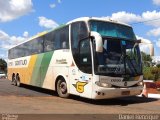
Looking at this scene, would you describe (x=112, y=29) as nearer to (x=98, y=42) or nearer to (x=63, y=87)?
(x=98, y=42)

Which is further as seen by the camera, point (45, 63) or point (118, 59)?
point (45, 63)

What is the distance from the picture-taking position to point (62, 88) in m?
16.6

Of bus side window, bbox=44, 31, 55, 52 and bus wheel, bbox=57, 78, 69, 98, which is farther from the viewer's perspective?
bus side window, bbox=44, 31, 55, 52

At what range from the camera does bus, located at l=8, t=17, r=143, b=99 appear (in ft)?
45.1

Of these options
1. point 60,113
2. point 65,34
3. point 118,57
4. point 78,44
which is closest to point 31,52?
point 65,34

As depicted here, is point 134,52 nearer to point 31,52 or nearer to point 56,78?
point 56,78

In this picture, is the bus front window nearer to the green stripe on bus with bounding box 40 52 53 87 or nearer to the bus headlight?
the bus headlight

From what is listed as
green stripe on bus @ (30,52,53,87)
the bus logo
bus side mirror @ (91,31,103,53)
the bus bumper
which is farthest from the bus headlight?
green stripe on bus @ (30,52,53,87)

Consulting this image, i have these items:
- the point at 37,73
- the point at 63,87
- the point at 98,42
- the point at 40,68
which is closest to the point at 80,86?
the point at 63,87

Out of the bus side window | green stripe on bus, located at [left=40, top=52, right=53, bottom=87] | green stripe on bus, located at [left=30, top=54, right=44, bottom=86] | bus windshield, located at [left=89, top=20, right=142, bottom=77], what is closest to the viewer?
bus windshield, located at [left=89, top=20, right=142, bottom=77]

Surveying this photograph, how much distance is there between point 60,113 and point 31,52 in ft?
36.2

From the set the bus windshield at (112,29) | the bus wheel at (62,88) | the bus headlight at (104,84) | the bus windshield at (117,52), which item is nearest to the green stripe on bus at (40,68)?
the bus wheel at (62,88)

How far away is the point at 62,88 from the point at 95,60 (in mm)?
3506

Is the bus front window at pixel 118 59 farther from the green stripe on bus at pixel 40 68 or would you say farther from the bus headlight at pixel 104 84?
the green stripe on bus at pixel 40 68
